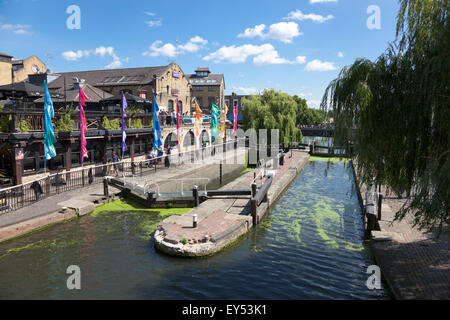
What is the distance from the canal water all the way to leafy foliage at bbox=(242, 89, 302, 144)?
2136cm

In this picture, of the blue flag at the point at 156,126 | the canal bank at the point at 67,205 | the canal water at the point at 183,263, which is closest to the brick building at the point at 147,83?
the blue flag at the point at 156,126

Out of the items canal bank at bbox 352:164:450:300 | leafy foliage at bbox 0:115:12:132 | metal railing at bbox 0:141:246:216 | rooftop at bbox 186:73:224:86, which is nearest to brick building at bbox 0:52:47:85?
metal railing at bbox 0:141:246:216

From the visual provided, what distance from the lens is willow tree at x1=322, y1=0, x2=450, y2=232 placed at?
773cm

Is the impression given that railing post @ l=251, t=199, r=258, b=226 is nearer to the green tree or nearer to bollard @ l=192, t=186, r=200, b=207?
bollard @ l=192, t=186, r=200, b=207

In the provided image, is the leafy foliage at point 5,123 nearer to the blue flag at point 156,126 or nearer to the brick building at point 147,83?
the blue flag at point 156,126

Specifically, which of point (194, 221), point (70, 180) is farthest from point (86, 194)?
point (194, 221)

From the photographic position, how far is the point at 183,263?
432 inches

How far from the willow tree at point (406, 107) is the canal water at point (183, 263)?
4.60 ft

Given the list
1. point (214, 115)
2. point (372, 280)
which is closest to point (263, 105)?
point (214, 115)

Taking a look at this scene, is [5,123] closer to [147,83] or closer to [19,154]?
[19,154]

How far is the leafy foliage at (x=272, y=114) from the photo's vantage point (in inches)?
1423
